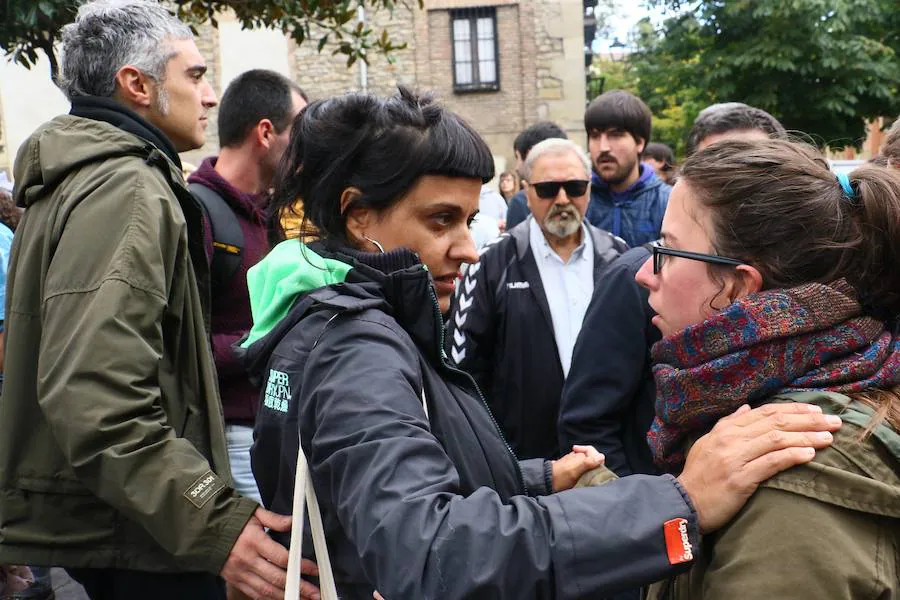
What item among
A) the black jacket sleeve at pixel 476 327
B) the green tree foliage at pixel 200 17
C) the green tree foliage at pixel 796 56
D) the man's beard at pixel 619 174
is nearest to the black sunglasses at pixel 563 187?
the black jacket sleeve at pixel 476 327

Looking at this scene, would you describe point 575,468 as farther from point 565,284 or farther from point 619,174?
point 619,174

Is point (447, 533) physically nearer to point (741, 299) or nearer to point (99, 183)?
point (741, 299)

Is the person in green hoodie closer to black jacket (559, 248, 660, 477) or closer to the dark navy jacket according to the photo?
black jacket (559, 248, 660, 477)

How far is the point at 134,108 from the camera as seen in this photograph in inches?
111

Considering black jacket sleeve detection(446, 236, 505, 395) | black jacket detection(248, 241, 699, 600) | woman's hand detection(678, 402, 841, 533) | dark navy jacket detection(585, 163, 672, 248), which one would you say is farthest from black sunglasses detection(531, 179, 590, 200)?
woman's hand detection(678, 402, 841, 533)

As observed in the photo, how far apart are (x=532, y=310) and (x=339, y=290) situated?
247 centimetres

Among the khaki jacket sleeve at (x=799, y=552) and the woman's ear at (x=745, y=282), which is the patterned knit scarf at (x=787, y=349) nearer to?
the woman's ear at (x=745, y=282)

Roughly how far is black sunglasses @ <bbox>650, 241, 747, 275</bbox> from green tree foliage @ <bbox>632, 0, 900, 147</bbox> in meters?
15.0

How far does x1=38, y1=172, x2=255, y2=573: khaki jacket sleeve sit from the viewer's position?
2111 millimetres

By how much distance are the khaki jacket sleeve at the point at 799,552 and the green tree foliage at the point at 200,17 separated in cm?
305

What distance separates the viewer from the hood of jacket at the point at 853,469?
140 cm

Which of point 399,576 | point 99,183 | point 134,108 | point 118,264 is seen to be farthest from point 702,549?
point 134,108

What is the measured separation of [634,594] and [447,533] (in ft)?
5.19

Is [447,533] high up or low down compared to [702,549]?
up
